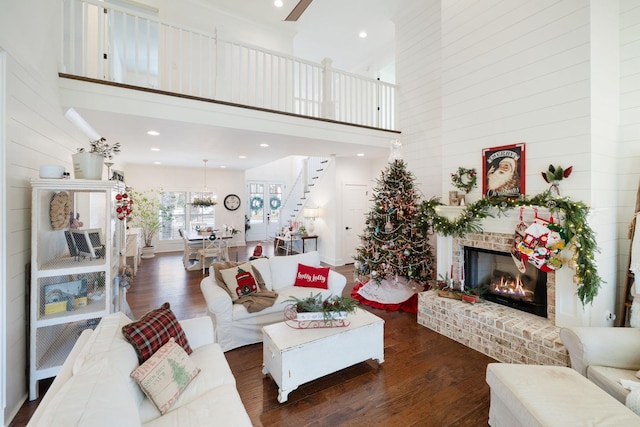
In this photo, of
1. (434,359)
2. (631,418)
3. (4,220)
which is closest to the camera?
(631,418)

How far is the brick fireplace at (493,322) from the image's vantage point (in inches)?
102

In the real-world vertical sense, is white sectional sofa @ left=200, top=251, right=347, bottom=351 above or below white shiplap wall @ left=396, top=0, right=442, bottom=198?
below

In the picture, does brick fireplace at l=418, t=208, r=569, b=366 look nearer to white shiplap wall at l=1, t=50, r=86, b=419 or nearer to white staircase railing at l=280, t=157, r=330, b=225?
white shiplap wall at l=1, t=50, r=86, b=419

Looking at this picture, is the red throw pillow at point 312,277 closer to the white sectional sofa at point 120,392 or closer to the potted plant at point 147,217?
the white sectional sofa at point 120,392

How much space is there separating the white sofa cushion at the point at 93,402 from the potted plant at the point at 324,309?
1.44 m

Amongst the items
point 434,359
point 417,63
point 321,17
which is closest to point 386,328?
point 434,359

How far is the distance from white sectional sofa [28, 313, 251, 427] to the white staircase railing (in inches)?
222

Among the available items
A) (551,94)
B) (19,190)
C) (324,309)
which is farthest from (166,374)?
(551,94)

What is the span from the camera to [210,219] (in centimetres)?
934

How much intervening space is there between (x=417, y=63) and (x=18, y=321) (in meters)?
6.28

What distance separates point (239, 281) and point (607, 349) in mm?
3302

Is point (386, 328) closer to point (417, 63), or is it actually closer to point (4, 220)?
point (4, 220)

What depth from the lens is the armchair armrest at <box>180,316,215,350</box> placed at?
2197 mm

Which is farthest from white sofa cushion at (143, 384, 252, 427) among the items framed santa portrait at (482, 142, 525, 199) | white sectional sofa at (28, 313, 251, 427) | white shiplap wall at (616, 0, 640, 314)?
white shiplap wall at (616, 0, 640, 314)
